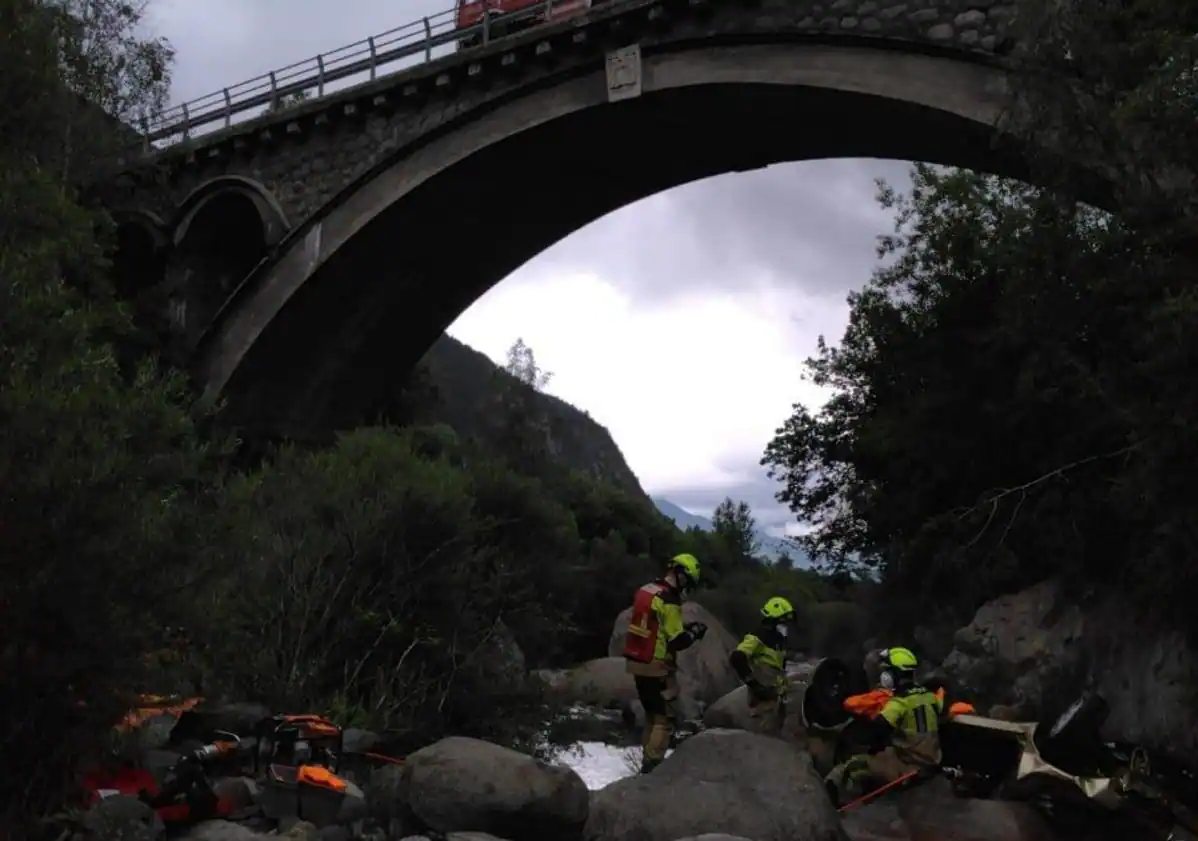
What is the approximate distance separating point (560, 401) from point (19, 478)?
4513 inches

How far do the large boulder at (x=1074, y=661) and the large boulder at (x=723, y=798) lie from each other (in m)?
5.04

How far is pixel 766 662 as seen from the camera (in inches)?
413

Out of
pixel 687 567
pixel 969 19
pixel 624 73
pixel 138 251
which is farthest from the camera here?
pixel 138 251

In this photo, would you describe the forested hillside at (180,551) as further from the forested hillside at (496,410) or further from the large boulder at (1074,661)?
the forested hillside at (496,410)

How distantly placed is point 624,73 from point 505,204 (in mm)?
5199

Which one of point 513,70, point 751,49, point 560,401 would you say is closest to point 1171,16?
point 751,49

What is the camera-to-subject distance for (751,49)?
57.3 ft

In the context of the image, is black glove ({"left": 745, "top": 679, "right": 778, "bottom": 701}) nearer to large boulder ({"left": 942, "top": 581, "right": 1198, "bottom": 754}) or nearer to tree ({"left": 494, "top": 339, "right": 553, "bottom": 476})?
large boulder ({"left": 942, "top": 581, "right": 1198, "bottom": 754})

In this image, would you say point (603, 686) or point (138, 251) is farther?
point (138, 251)

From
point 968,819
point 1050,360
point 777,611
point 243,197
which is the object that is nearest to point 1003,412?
point 1050,360

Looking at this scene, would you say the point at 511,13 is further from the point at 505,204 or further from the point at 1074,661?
the point at 1074,661

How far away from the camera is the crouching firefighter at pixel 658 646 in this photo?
31.2 feet

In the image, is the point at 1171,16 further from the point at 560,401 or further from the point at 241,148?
the point at 560,401

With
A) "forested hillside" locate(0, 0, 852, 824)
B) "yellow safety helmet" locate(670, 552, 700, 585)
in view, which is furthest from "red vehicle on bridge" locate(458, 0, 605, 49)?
"yellow safety helmet" locate(670, 552, 700, 585)
